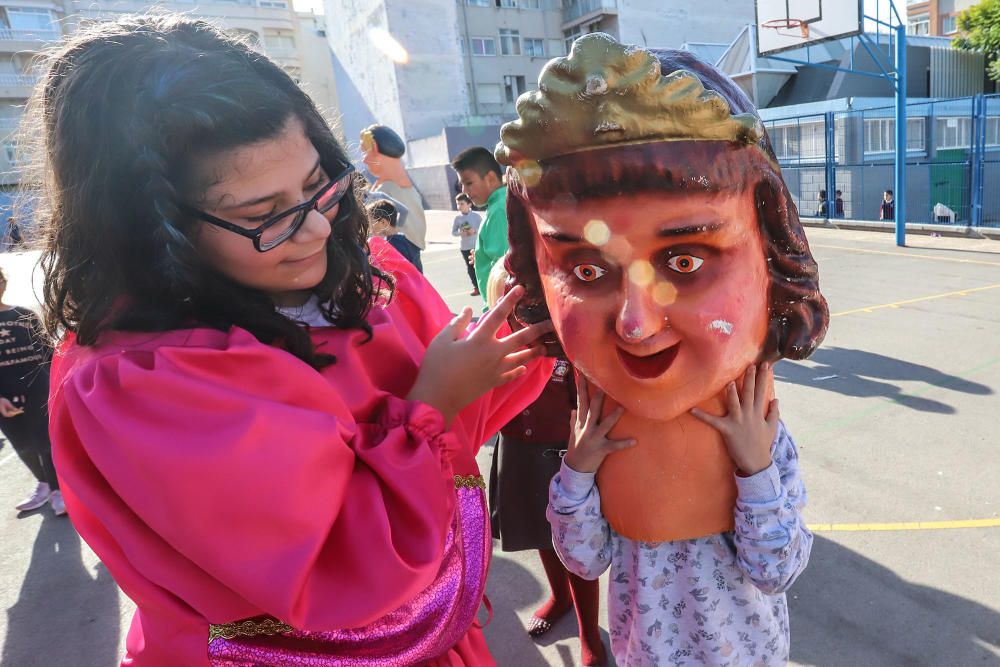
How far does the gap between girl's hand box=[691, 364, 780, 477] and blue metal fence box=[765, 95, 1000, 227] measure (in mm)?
11016

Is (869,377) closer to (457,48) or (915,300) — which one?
(915,300)

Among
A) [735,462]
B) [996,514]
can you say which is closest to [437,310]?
[735,462]

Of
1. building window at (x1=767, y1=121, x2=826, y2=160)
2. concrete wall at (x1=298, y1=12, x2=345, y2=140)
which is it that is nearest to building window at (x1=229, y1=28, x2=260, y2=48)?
building window at (x1=767, y1=121, x2=826, y2=160)

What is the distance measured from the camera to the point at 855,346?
550cm

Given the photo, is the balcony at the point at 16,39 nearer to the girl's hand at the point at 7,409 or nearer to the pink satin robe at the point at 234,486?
the girl's hand at the point at 7,409

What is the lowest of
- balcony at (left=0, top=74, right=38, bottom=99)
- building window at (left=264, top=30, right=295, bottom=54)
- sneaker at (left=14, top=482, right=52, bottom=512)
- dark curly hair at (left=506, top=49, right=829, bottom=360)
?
sneaker at (left=14, top=482, right=52, bottom=512)

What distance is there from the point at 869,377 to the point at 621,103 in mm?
4585

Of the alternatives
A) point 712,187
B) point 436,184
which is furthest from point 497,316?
point 436,184

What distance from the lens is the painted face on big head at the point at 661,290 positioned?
103 centimetres

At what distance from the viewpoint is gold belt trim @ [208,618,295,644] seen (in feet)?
3.73

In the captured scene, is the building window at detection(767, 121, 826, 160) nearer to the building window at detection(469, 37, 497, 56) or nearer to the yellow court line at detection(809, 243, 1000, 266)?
the yellow court line at detection(809, 243, 1000, 266)

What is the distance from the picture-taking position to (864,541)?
2.87 metres

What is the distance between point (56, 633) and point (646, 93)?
3.37m

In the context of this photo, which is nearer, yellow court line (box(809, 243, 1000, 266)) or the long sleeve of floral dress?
the long sleeve of floral dress
